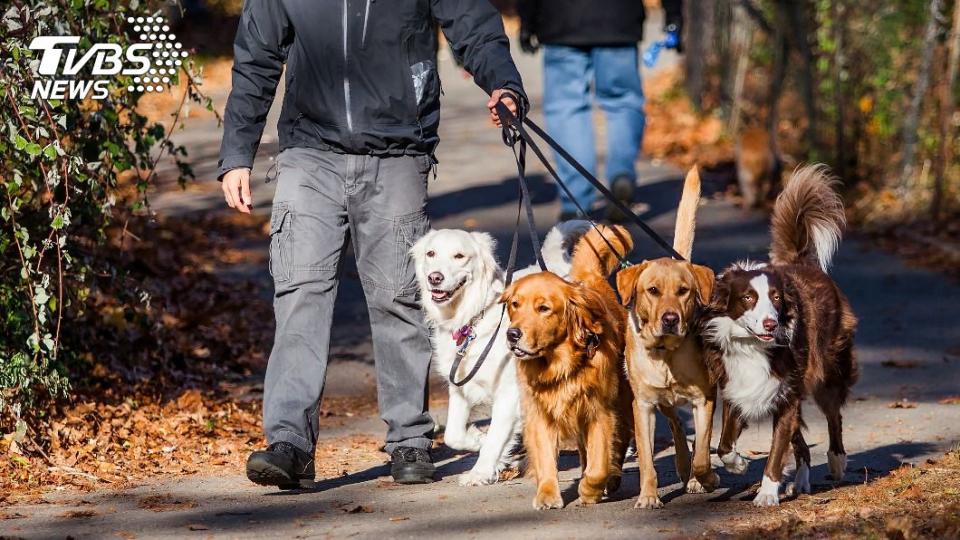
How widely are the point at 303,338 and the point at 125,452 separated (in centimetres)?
154

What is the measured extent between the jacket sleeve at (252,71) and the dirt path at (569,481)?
155 cm

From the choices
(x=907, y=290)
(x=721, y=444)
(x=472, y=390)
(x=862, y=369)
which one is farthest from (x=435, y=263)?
(x=907, y=290)

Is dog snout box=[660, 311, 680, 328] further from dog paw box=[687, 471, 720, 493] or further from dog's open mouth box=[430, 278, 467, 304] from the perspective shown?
dog's open mouth box=[430, 278, 467, 304]

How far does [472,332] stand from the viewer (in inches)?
265

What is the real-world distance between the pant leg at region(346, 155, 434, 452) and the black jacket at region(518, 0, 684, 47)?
523cm

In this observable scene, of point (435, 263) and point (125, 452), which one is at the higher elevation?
point (435, 263)

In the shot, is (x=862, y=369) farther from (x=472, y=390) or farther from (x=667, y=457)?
(x=472, y=390)

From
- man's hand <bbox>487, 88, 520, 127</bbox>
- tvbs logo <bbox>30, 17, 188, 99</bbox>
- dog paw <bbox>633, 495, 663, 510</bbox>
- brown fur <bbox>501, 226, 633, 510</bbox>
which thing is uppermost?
tvbs logo <bbox>30, 17, 188, 99</bbox>

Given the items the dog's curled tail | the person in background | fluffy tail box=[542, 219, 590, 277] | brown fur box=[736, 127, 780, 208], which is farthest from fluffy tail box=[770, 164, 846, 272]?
brown fur box=[736, 127, 780, 208]

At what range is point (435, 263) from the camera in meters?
6.66

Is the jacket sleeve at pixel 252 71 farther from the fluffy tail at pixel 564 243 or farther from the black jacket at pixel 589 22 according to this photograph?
the black jacket at pixel 589 22

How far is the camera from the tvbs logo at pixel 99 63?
6934 millimetres

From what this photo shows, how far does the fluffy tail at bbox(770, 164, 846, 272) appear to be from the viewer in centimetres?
644

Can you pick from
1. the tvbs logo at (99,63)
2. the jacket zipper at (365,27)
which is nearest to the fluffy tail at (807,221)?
the jacket zipper at (365,27)
